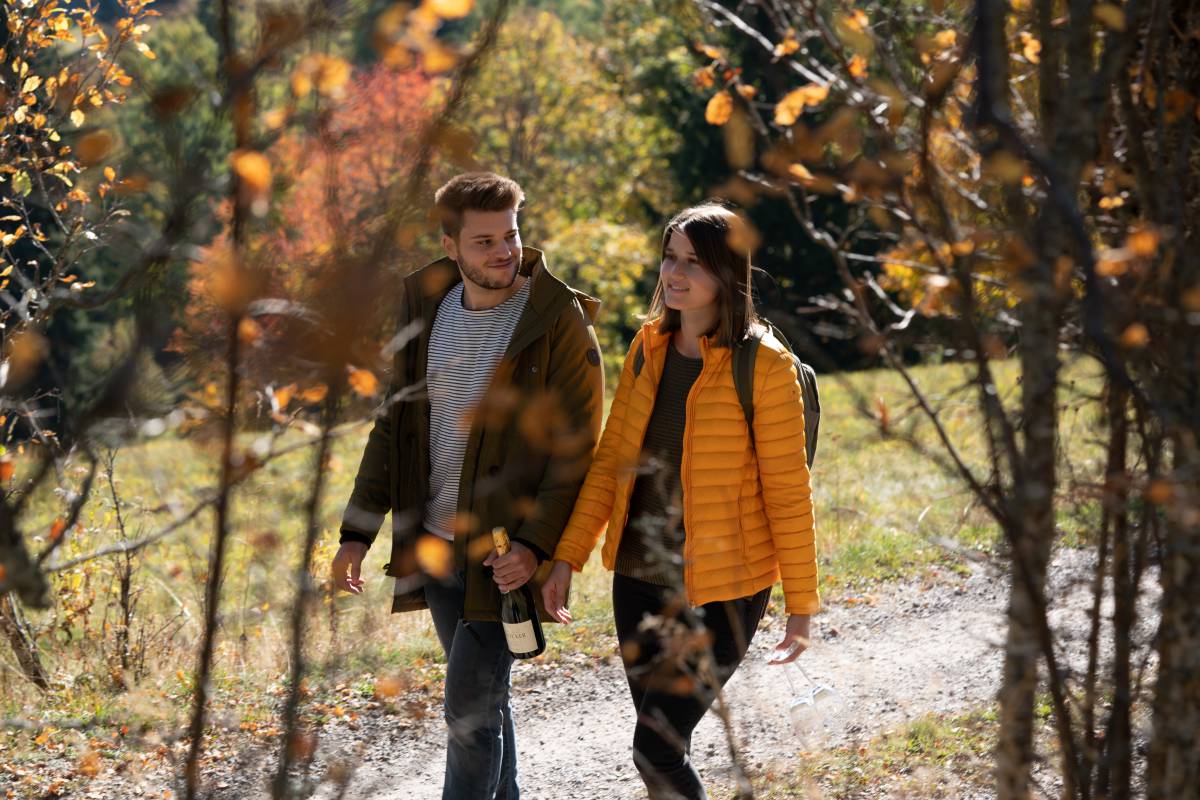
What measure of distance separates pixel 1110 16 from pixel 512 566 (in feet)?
6.54

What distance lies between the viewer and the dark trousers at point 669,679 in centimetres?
296

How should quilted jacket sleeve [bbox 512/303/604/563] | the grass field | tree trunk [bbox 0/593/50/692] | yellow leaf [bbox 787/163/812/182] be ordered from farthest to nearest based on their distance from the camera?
tree trunk [bbox 0/593/50/692] → the grass field → quilted jacket sleeve [bbox 512/303/604/563] → yellow leaf [bbox 787/163/812/182]

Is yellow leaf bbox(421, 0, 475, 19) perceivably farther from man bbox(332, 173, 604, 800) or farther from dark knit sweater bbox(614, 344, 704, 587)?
dark knit sweater bbox(614, 344, 704, 587)

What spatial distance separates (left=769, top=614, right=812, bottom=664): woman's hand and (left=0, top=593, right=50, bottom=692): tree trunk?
4.07 metres

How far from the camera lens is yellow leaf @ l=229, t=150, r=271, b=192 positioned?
1516 mm

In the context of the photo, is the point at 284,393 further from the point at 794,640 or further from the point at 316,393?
the point at 794,640

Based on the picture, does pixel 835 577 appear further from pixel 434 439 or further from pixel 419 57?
pixel 419 57

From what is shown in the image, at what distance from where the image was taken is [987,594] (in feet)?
21.1

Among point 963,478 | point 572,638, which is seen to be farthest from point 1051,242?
point 572,638

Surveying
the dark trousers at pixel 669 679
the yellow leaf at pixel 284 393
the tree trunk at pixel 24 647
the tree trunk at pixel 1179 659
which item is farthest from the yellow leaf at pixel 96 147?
the tree trunk at pixel 24 647

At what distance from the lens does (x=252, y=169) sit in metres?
1.52

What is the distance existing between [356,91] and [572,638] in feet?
15.5

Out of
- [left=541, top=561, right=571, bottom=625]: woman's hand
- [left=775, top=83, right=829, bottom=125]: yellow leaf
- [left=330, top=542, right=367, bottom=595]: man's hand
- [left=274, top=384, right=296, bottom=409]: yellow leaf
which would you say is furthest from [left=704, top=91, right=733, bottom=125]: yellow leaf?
[left=274, top=384, right=296, bottom=409]: yellow leaf

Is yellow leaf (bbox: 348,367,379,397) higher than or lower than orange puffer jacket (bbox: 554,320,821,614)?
higher
